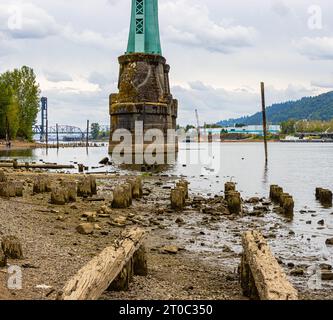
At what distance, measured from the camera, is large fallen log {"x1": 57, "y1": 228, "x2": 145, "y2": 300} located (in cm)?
689

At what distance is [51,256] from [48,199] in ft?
32.2

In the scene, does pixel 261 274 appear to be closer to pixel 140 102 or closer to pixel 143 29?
pixel 140 102

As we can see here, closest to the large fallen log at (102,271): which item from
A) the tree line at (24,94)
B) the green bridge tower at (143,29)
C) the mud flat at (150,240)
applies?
the mud flat at (150,240)

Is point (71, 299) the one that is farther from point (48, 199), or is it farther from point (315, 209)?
point (315, 209)

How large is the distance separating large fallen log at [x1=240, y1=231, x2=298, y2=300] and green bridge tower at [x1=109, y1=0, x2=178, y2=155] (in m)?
58.8

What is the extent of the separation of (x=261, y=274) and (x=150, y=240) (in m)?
6.90

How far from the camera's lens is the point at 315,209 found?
22.7 m

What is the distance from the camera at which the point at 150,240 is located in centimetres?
1445

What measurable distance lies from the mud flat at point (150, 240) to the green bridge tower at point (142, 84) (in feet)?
147

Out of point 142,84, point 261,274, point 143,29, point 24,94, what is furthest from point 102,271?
point 24,94

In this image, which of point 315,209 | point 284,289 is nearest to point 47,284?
point 284,289

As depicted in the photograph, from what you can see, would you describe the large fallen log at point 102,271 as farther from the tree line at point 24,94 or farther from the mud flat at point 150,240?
the tree line at point 24,94

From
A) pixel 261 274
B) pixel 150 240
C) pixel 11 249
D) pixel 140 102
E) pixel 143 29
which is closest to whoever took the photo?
pixel 261 274

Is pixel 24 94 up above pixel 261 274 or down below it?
above
